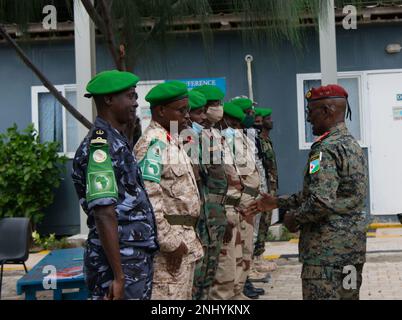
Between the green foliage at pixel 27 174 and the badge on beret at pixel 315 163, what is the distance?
7.16 metres

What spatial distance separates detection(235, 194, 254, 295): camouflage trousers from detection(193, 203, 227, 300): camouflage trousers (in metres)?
0.78

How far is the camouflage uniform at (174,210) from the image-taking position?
417 centimetres

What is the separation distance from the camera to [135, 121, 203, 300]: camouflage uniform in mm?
4168

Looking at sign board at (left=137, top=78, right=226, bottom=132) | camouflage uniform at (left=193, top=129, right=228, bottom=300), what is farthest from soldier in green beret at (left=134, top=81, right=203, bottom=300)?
sign board at (left=137, top=78, right=226, bottom=132)

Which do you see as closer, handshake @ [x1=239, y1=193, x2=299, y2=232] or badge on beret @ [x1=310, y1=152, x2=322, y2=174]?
badge on beret @ [x1=310, y1=152, x2=322, y2=174]

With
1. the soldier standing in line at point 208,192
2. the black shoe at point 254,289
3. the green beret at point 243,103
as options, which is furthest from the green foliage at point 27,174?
the soldier standing in line at point 208,192

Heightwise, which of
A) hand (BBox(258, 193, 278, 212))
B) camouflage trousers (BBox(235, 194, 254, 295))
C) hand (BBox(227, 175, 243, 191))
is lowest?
camouflage trousers (BBox(235, 194, 254, 295))

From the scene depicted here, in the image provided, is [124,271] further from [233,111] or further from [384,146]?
[384,146]

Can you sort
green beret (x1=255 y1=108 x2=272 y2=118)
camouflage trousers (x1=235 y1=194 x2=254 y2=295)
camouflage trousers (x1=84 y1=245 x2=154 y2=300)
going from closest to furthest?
camouflage trousers (x1=84 y1=245 x2=154 y2=300) → camouflage trousers (x1=235 y1=194 x2=254 y2=295) → green beret (x1=255 y1=108 x2=272 y2=118)

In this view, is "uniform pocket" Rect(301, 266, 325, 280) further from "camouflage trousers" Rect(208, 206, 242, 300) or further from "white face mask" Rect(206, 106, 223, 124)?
"white face mask" Rect(206, 106, 223, 124)

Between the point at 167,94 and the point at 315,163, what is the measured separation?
970mm

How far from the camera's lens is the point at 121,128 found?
12.5 ft

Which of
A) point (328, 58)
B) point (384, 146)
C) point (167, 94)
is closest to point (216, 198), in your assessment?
point (167, 94)
